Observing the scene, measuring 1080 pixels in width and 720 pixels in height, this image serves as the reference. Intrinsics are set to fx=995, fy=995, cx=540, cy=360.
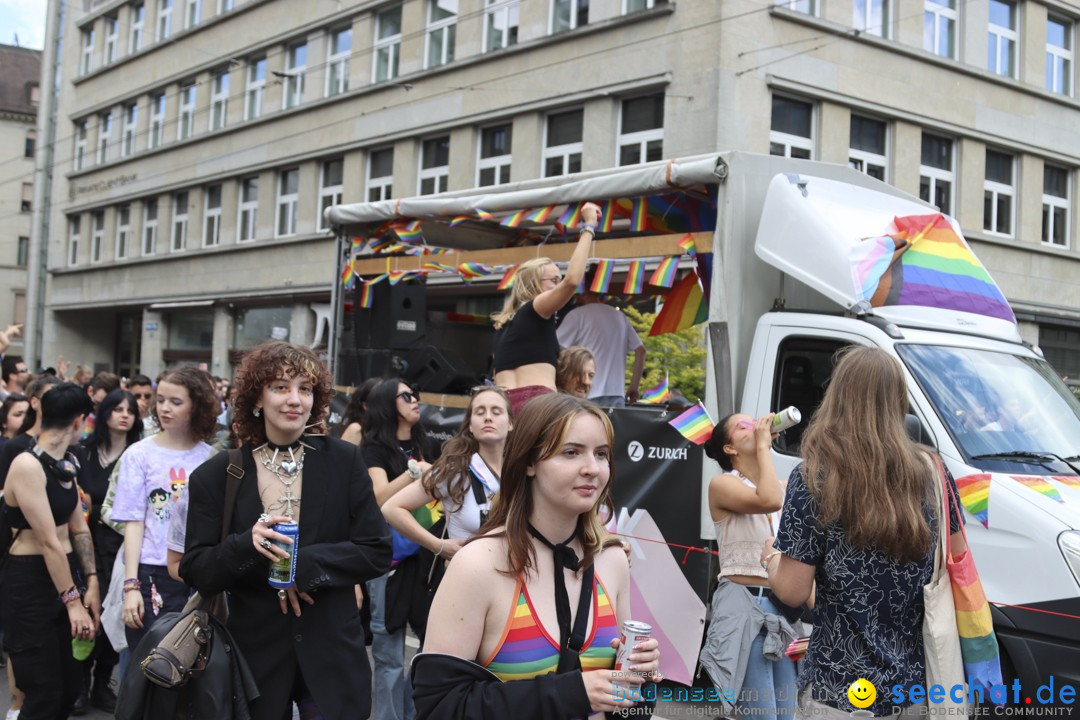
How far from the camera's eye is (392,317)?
951 cm

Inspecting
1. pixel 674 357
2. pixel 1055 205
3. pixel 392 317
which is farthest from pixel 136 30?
pixel 392 317

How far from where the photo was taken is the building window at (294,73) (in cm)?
2594

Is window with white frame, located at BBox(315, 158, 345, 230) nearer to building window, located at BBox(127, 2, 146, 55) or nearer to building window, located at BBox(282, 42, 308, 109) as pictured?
building window, located at BBox(282, 42, 308, 109)

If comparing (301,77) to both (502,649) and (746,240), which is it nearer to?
(746,240)

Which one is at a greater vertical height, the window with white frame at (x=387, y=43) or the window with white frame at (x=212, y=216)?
the window with white frame at (x=387, y=43)

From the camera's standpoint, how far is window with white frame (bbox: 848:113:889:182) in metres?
18.3

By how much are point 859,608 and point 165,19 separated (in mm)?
33859

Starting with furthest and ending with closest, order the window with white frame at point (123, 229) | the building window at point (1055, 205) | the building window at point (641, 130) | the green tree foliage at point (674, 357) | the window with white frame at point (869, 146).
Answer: the window with white frame at point (123, 229), the building window at point (1055, 205), the window with white frame at point (869, 146), the building window at point (641, 130), the green tree foliage at point (674, 357)

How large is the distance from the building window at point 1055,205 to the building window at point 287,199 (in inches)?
693

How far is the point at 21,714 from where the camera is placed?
14.7ft

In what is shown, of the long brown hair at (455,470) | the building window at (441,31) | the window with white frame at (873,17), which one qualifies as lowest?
the long brown hair at (455,470)

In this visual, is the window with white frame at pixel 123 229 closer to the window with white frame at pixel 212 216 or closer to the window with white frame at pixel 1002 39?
the window with white frame at pixel 212 216

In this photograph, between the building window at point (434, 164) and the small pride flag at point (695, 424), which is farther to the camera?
the building window at point (434, 164)

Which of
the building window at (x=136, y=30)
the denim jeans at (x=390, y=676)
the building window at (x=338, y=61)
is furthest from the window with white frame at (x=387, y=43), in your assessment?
the denim jeans at (x=390, y=676)
